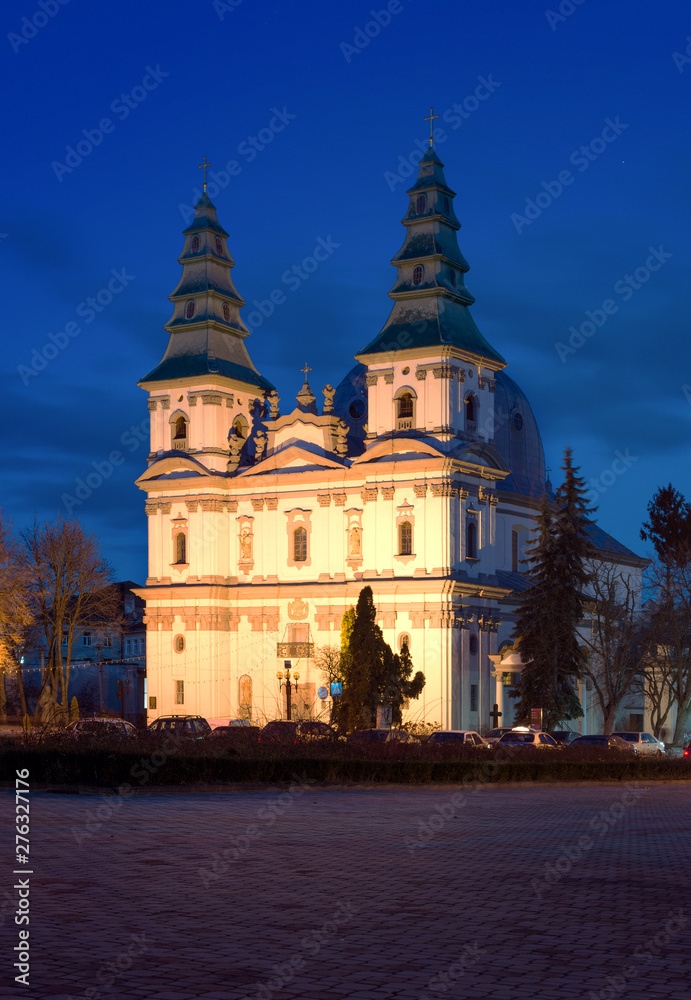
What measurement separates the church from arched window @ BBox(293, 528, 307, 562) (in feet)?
0.33

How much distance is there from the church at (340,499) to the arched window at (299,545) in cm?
10

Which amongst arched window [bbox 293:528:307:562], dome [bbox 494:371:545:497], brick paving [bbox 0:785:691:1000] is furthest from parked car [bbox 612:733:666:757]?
brick paving [bbox 0:785:691:1000]

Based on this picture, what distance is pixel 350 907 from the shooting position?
14.2m

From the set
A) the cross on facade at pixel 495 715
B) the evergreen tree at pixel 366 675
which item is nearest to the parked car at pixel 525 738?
the evergreen tree at pixel 366 675

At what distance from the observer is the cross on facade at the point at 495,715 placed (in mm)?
72062

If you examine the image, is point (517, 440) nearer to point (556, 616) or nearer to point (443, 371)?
point (443, 371)

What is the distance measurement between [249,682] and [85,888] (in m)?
63.7

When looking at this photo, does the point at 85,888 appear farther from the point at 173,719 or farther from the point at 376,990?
the point at 173,719

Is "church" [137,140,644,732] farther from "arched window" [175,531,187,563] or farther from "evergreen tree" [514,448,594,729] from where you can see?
"evergreen tree" [514,448,594,729]

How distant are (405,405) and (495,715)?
17.6 m

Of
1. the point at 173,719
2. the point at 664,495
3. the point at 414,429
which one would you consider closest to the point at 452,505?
the point at 414,429

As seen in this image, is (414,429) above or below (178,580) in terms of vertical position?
above

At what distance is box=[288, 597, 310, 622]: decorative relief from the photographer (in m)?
76.1

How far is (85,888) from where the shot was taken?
15211 mm
